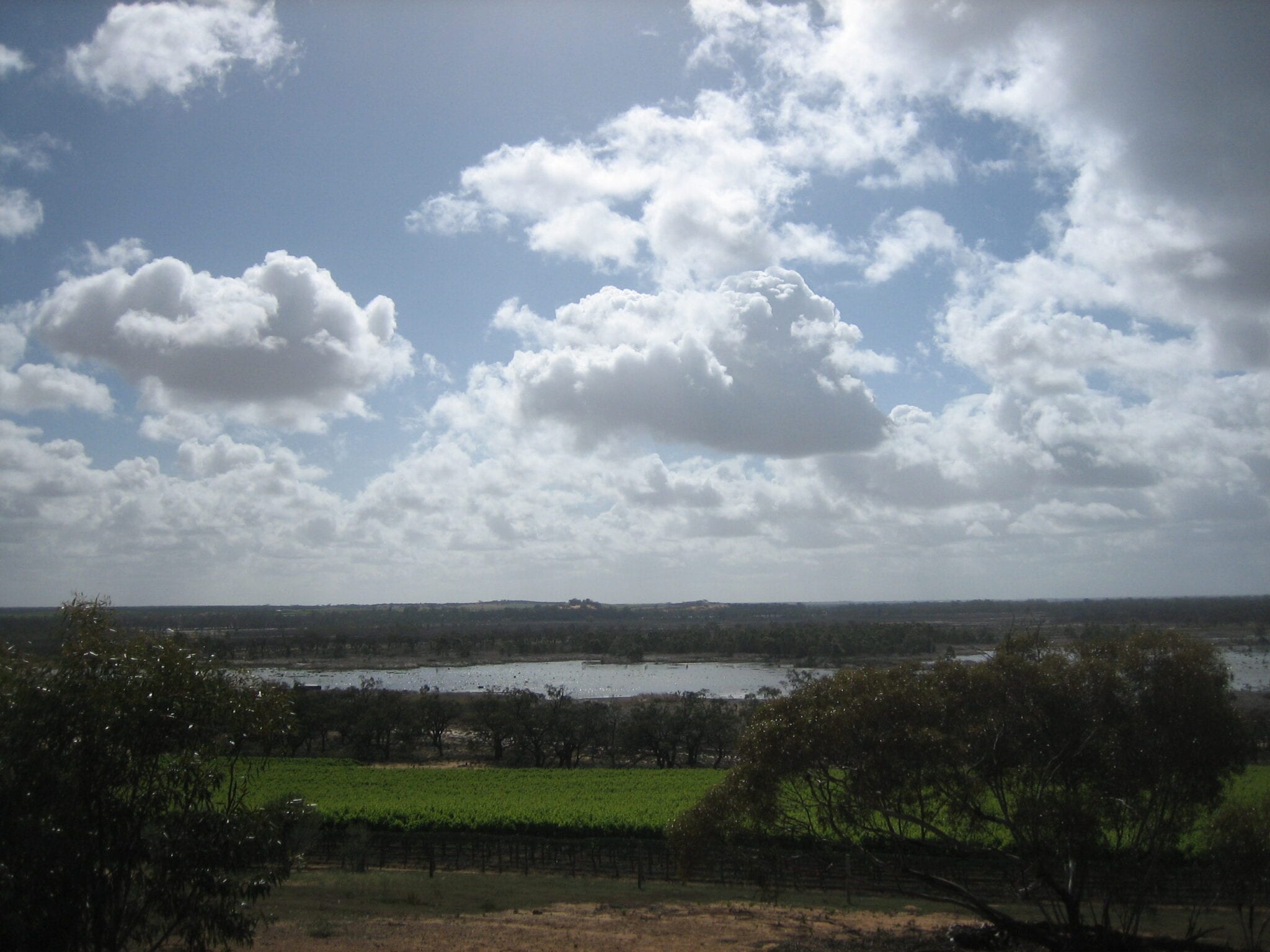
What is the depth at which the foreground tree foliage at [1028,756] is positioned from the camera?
601 inches

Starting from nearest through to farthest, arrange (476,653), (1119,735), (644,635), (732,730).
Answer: (1119,735)
(732,730)
(476,653)
(644,635)

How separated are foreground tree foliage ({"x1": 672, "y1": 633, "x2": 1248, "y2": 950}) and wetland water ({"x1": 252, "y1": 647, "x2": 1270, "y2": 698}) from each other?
231 feet

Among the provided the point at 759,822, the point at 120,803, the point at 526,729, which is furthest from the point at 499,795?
the point at 120,803

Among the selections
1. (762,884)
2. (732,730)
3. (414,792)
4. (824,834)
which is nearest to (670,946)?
(762,884)

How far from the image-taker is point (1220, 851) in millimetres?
16125

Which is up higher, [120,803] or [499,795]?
[120,803]

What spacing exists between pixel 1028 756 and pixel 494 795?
32756 millimetres

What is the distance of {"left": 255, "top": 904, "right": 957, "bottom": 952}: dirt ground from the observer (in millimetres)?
16984

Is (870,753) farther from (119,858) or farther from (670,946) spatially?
(119,858)

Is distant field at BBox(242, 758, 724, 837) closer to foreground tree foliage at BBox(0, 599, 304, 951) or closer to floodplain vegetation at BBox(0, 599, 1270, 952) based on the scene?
floodplain vegetation at BBox(0, 599, 1270, 952)

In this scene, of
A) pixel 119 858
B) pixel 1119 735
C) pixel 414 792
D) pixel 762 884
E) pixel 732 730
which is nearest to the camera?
pixel 119 858

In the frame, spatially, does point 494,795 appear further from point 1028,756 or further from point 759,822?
point 1028,756

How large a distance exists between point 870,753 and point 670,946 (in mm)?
5833

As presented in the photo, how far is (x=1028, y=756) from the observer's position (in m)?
16.1
